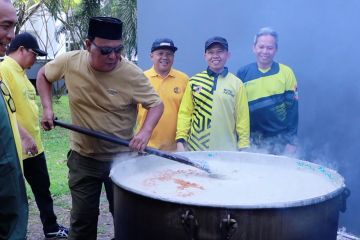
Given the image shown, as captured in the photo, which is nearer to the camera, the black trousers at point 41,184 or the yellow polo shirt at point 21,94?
the yellow polo shirt at point 21,94

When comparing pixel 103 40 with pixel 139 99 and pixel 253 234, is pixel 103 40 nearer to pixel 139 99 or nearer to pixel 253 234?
pixel 139 99

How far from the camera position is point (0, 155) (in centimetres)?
205

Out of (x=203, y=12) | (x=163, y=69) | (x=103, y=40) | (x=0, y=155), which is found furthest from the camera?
(x=203, y=12)

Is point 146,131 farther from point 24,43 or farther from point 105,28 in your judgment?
point 24,43

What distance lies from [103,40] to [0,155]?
56.1 inches

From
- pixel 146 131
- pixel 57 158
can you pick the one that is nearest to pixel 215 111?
pixel 146 131

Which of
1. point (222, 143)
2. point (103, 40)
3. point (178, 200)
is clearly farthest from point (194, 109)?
point (178, 200)

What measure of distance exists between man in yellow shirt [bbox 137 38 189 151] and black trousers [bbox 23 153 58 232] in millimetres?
1006

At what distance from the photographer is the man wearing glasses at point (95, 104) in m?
3.33

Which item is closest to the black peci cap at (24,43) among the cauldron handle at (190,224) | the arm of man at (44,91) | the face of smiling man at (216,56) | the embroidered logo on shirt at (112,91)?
the arm of man at (44,91)

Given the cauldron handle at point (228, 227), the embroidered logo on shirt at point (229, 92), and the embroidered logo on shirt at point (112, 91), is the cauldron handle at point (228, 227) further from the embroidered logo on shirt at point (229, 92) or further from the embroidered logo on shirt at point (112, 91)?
the embroidered logo on shirt at point (229, 92)

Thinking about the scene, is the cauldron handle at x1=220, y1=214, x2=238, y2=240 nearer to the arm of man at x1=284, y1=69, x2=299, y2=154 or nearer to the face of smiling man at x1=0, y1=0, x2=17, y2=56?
the face of smiling man at x1=0, y1=0, x2=17, y2=56

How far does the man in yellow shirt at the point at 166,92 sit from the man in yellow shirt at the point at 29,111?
98 centimetres

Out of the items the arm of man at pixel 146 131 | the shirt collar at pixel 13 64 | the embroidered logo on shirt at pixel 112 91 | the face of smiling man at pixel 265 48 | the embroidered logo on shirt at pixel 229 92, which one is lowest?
the arm of man at pixel 146 131
